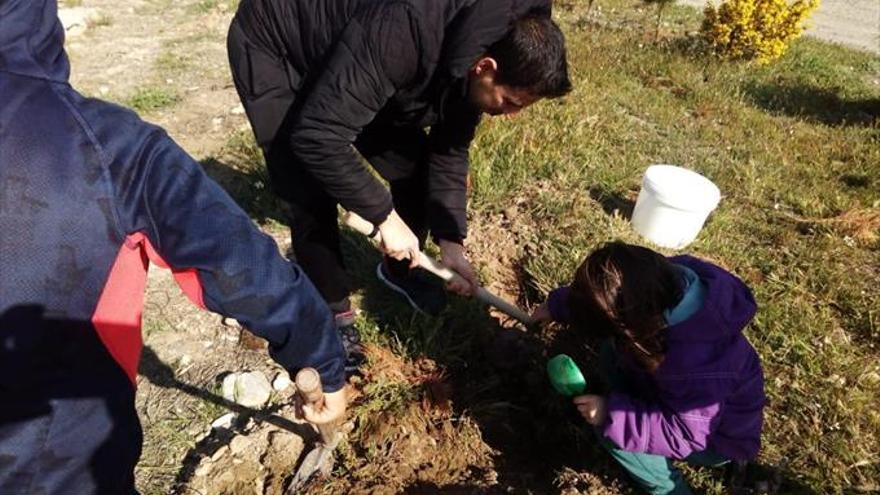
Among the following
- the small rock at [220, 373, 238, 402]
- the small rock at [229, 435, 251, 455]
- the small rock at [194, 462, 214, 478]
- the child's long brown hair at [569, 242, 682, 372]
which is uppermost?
the child's long brown hair at [569, 242, 682, 372]

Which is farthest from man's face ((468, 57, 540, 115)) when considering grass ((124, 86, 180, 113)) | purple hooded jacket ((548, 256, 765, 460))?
grass ((124, 86, 180, 113))

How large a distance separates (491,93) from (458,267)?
3.09 feet

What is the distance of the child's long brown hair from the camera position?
5.72 ft

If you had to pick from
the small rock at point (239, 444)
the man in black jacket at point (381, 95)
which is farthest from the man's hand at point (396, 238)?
the small rock at point (239, 444)

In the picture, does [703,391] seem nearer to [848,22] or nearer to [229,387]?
[229,387]

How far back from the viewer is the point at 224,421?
239cm

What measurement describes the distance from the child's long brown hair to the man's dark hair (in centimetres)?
54

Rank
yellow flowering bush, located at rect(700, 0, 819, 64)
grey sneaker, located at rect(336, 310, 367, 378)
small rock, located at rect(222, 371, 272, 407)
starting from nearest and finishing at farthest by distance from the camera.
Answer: small rock, located at rect(222, 371, 272, 407) < grey sneaker, located at rect(336, 310, 367, 378) < yellow flowering bush, located at rect(700, 0, 819, 64)

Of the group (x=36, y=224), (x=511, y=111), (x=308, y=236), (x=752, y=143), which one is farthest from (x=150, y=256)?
(x=752, y=143)

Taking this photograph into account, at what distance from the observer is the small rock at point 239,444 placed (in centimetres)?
220

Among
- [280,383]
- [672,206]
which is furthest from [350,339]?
[672,206]

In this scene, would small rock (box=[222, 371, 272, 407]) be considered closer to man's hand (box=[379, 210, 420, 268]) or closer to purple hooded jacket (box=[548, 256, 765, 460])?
man's hand (box=[379, 210, 420, 268])

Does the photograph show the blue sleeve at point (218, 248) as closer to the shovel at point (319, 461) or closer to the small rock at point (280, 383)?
the shovel at point (319, 461)

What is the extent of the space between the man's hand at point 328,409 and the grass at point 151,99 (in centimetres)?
391
